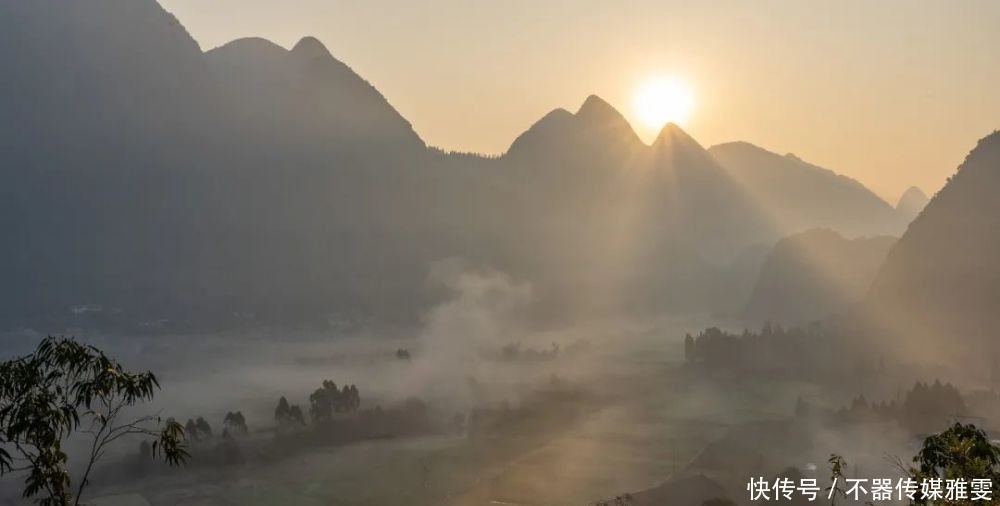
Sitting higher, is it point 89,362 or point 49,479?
point 89,362

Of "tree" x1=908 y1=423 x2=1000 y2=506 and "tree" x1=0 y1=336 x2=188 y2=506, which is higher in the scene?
"tree" x1=0 y1=336 x2=188 y2=506

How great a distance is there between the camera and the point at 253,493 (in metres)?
181

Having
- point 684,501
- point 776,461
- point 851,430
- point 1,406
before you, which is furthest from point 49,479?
point 851,430

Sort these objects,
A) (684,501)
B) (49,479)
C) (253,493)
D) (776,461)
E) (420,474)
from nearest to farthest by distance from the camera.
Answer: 1. (49,479)
2. (684,501)
3. (776,461)
4. (253,493)
5. (420,474)

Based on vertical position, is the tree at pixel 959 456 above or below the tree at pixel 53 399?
below

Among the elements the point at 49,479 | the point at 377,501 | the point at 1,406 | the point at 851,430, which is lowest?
the point at 377,501

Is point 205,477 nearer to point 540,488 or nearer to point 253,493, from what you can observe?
point 253,493

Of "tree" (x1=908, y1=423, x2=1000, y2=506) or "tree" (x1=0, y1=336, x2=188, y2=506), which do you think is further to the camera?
"tree" (x1=908, y1=423, x2=1000, y2=506)

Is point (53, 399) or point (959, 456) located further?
point (959, 456)

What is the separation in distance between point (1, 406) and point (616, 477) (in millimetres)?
169829

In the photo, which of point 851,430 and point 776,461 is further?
point 851,430

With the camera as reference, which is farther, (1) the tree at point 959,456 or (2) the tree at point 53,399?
(1) the tree at point 959,456

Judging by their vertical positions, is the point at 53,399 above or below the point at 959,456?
above

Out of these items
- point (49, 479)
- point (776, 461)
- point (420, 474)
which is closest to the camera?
point (49, 479)
